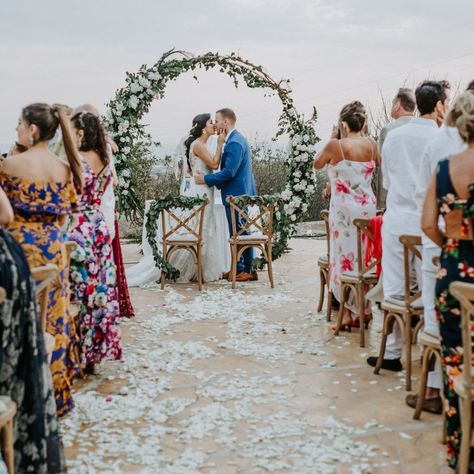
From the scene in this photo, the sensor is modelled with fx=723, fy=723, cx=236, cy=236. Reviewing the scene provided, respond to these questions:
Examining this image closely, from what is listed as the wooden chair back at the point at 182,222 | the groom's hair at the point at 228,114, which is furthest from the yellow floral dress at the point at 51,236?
the groom's hair at the point at 228,114

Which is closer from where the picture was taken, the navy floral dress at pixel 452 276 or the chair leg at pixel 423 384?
the navy floral dress at pixel 452 276

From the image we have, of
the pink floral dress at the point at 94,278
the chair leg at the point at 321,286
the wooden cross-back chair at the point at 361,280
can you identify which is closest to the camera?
the pink floral dress at the point at 94,278

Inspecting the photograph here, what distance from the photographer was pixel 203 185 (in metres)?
9.12

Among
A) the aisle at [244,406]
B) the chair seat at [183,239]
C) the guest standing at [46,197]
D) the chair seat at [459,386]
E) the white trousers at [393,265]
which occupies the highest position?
the guest standing at [46,197]

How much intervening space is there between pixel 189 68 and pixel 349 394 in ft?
20.5

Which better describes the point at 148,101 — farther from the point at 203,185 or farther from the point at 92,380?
the point at 92,380

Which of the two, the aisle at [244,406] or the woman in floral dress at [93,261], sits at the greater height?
the woman in floral dress at [93,261]

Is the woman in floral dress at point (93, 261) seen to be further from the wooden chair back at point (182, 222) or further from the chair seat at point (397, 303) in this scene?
the wooden chair back at point (182, 222)

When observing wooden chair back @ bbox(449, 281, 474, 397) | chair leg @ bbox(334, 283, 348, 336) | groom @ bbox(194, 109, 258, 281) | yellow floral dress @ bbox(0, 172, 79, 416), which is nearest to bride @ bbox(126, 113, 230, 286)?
groom @ bbox(194, 109, 258, 281)

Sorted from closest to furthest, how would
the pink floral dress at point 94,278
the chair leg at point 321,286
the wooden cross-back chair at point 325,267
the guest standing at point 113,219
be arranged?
the pink floral dress at point 94,278
the guest standing at point 113,219
the wooden cross-back chair at point 325,267
the chair leg at point 321,286

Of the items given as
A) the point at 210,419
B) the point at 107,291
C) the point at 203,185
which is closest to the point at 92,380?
the point at 107,291

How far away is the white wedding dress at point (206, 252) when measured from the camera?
900 cm

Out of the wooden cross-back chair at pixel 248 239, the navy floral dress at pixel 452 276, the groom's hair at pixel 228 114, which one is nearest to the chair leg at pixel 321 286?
the wooden cross-back chair at pixel 248 239

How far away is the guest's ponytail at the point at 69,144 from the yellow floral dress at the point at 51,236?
12 centimetres
